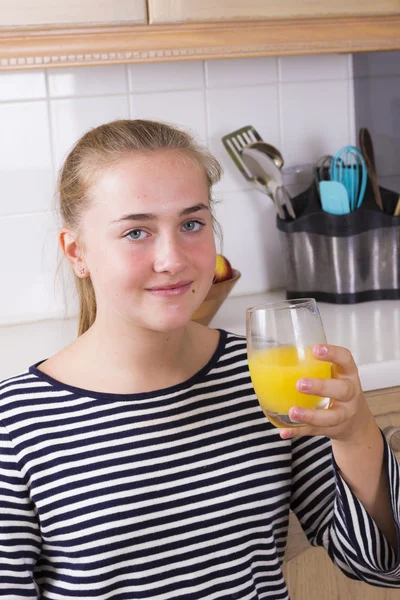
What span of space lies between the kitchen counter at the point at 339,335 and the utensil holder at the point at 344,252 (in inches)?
1.4

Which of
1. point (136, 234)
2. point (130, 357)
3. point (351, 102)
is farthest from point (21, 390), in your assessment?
point (351, 102)

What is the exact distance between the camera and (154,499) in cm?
98

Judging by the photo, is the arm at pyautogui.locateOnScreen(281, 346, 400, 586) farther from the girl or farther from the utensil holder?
the utensil holder

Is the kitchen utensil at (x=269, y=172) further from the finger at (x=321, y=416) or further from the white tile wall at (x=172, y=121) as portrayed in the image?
the finger at (x=321, y=416)

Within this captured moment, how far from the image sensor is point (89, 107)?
72.4 inches

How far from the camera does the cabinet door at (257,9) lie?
1.52 m

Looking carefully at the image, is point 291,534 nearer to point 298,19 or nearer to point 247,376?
point 247,376

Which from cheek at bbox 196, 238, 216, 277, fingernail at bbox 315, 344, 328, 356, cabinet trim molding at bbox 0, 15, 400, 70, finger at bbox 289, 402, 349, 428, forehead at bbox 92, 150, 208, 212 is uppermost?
cabinet trim molding at bbox 0, 15, 400, 70

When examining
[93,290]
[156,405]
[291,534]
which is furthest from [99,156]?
[291,534]

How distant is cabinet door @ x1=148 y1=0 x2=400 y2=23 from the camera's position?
1517mm

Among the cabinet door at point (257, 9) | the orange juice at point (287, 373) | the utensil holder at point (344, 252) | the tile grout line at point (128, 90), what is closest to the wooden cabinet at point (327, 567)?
the utensil holder at point (344, 252)

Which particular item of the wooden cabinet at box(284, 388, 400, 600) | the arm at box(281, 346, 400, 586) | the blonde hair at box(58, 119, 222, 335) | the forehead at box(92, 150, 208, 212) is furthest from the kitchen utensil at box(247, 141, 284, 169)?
the arm at box(281, 346, 400, 586)

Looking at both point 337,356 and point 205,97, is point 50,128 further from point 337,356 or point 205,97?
point 337,356

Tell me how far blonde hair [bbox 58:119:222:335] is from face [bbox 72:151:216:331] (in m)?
0.02
